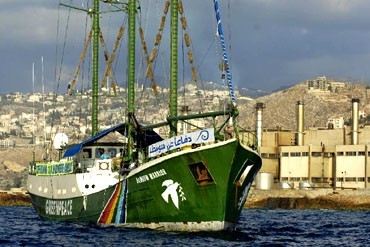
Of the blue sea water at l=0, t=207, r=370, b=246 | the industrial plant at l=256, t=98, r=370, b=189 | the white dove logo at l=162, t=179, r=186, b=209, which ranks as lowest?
the blue sea water at l=0, t=207, r=370, b=246

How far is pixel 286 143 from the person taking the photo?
172250mm

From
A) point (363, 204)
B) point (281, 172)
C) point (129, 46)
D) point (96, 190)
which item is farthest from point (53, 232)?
point (281, 172)

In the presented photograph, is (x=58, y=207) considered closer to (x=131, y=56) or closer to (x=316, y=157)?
(x=131, y=56)

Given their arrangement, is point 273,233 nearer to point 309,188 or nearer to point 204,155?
point 204,155

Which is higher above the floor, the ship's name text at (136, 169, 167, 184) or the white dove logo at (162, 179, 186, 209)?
the ship's name text at (136, 169, 167, 184)

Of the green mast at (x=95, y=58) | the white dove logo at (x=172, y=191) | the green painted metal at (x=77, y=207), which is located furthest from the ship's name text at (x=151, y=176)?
the green mast at (x=95, y=58)

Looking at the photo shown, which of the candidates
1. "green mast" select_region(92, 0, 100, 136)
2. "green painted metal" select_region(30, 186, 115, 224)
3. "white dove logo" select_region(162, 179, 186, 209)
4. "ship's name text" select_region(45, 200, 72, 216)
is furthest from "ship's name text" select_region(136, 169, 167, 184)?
"green mast" select_region(92, 0, 100, 136)

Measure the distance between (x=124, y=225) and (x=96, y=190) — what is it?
4.31 metres

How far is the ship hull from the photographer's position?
2126 inches

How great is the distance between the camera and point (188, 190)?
182ft

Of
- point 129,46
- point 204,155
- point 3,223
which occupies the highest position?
point 129,46

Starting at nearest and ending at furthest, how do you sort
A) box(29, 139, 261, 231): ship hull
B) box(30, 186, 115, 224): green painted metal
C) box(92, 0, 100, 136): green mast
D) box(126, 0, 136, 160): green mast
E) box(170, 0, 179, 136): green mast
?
box(29, 139, 261, 231): ship hull < box(30, 186, 115, 224): green painted metal < box(170, 0, 179, 136): green mast < box(126, 0, 136, 160): green mast < box(92, 0, 100, 136): green mast

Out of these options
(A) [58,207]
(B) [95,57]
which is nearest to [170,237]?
(A) [58,207]

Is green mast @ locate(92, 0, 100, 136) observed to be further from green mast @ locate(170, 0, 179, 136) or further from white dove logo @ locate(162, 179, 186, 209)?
white dove logo @ locate(162, 179, 186, 209)
